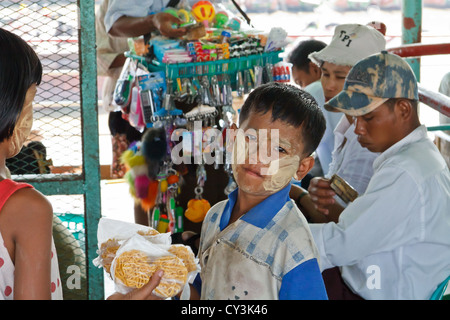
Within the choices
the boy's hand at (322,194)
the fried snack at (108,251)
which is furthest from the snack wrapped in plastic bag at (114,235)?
the boy's hand at (322,194)

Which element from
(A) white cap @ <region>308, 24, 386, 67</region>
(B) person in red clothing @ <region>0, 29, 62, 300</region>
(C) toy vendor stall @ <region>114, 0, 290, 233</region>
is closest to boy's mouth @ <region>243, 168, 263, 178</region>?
(B) person in red clothing @ <region>0, 29, 62, 300</region>

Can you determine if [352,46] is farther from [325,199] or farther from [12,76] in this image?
[12,76]

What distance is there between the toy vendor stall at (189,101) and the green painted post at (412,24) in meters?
1.20

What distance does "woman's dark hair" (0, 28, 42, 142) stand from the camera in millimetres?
1375

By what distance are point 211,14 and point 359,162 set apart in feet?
3.71

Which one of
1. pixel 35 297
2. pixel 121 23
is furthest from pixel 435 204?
pixel 121 23

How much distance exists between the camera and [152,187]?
3.20 metres

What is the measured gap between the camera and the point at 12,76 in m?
1.38

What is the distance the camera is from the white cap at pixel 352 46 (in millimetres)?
3008

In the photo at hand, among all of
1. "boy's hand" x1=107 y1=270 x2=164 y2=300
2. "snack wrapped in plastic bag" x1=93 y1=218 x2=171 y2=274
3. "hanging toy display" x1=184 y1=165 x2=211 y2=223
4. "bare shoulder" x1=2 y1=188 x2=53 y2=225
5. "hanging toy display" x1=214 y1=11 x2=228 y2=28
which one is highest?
"hanging toy display" x1=214 y1=11 x2=228 y2=28

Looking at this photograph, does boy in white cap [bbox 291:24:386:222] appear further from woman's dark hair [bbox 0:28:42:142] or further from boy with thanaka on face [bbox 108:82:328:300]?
woman's dark hair [bbox 0:28:42:142]

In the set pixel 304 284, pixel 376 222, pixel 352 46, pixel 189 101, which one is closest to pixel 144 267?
pixel 304 284

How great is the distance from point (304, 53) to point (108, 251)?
2.99 m

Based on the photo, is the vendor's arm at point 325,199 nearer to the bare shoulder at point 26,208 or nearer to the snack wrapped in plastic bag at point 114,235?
the snack wrapped in plastic bag at point 114,235
